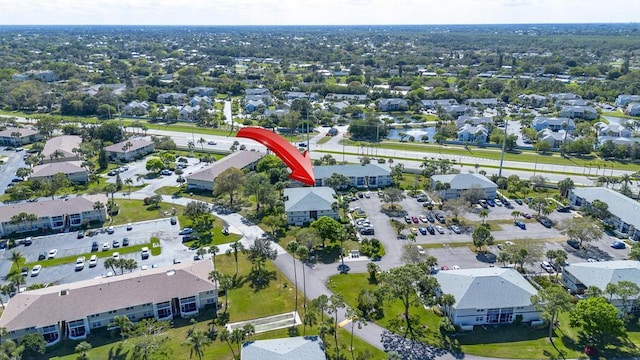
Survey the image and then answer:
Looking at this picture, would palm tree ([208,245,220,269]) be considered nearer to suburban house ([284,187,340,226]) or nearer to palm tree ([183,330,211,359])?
palm tree ([183,330,211,359])

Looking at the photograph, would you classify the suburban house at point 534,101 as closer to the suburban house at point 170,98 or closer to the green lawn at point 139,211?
the suburban house at point 170,98

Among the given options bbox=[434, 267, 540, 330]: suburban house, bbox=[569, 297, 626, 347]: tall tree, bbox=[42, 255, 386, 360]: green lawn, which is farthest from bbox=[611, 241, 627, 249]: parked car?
bbox=[42, 255, 386, 360]: green lawn

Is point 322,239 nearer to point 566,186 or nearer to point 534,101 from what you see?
point 566,186

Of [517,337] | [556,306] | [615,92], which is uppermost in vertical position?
[615,92]

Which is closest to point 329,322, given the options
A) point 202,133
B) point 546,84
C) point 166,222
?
point 166,222

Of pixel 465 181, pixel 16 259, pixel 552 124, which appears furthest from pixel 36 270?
pixel 552 124

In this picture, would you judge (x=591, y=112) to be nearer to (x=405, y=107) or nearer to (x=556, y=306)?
(x=405, y=107)
